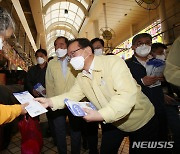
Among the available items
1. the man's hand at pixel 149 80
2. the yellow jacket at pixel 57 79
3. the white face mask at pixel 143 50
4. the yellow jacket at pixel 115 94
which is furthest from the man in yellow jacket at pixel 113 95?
the white face mask at pixel 143 50

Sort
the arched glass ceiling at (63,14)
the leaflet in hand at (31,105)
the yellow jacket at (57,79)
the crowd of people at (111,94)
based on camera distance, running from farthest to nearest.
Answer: the arched glass ceiling at (63,14) < the yellow jacket at (57,79) < the leaflet in hand at (31,105) < the crowd of people at (111,94)

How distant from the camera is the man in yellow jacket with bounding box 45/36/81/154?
Answer: 242 centimetres

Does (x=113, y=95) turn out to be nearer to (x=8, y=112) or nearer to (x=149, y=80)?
(x=149, y=80)

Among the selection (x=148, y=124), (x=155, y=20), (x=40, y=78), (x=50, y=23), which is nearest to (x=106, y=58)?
(x=148, y=124)

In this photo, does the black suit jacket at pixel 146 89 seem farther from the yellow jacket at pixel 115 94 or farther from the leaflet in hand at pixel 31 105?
the leaflet in hand at pixel 31 105

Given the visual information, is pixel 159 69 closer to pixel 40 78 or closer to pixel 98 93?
pixel 98 93

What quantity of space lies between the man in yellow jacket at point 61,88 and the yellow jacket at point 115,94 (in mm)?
622

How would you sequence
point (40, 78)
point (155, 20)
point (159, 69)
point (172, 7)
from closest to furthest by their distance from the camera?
1. point (159, 69)
2. point (40, 78)
3. point (172, 7)
4. point (155, 20)

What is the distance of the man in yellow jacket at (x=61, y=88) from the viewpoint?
242 cm

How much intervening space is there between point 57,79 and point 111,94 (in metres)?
1.17

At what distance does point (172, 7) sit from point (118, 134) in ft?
30.1

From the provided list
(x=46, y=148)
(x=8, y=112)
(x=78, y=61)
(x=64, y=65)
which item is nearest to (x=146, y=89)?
(x=78, y=61)

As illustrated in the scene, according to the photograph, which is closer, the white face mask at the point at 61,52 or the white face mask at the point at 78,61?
the white face mask at the point at 78,61

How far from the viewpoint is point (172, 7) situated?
891 cm
